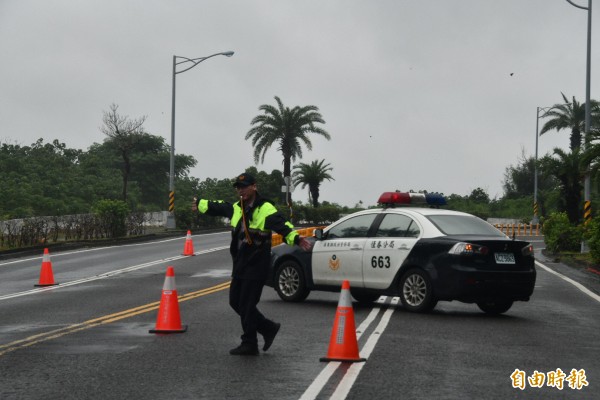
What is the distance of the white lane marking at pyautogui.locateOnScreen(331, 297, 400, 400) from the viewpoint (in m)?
7.72

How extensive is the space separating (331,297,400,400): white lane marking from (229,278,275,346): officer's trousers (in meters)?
1.06

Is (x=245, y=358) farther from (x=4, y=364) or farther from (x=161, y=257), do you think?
(x=161, y=257)

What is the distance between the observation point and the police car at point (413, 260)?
13.6 metres

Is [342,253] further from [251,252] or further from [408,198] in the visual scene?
[251,252]

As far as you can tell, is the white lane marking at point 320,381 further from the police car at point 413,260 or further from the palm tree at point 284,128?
the palm tree at point 284,128

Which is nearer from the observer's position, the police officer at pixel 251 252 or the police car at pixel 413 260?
the police officer at pixel 251 252

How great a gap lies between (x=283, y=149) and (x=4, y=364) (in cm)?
6311

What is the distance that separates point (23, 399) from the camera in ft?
24.4

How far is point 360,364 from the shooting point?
9148 millimetres

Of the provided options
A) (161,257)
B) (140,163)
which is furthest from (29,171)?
(161,257)

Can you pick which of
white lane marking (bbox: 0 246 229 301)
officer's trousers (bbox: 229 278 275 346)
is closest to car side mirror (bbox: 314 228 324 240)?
officer's trousers (bbox: 229 278 275 346)

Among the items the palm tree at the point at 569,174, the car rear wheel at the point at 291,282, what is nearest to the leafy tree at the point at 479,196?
the palm tree at the point at 569,174

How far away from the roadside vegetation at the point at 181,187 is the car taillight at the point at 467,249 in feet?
38.8

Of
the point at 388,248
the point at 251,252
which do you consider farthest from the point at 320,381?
the point at 388,248
